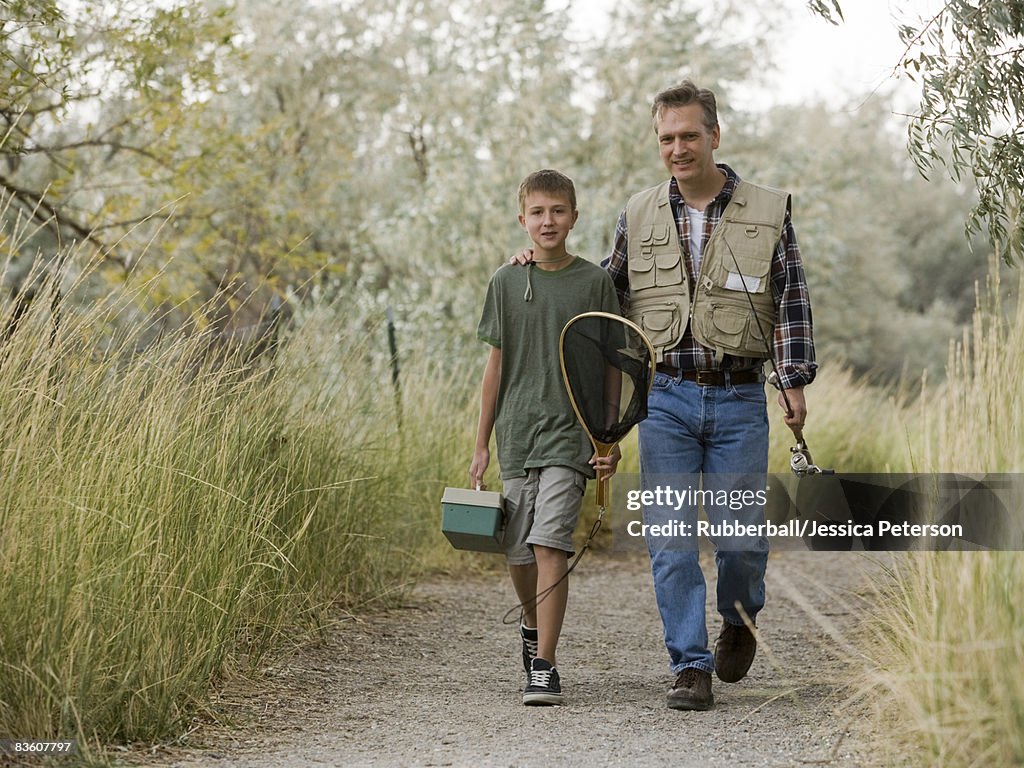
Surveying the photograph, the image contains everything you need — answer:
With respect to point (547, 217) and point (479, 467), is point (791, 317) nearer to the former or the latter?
point (547, 217)

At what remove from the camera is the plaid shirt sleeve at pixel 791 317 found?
15.3 ft

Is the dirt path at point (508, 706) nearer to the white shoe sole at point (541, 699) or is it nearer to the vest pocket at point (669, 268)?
the white shoe sole at point (541, 699)

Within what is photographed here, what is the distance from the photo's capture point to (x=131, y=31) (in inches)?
333

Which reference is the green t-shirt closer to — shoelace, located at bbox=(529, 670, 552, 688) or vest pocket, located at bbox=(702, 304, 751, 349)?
vest pocket, located at bbox=(702, 304, 751, 349)

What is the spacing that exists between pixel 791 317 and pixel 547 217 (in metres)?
0.96

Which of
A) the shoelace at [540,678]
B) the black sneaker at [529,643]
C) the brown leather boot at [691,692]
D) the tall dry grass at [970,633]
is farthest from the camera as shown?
the black sneaker at [529,643]

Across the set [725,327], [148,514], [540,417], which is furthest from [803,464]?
[148,514]

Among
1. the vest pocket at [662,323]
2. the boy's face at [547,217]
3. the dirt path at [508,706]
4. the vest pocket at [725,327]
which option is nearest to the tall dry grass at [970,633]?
the dirt path at [508,706]

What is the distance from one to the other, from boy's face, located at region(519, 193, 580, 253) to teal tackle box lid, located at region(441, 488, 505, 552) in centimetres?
95

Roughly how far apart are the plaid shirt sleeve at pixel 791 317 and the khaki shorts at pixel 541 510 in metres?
0.85

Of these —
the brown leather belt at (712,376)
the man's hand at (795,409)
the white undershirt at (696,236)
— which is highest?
the white undershirt at (696,236)

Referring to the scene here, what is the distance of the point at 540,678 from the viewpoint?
4551 mm

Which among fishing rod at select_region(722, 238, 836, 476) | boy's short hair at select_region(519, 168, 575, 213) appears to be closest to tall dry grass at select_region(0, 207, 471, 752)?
boy's short hair at select_region(519, 168, 575, 213)

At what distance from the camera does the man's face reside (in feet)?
15.4
